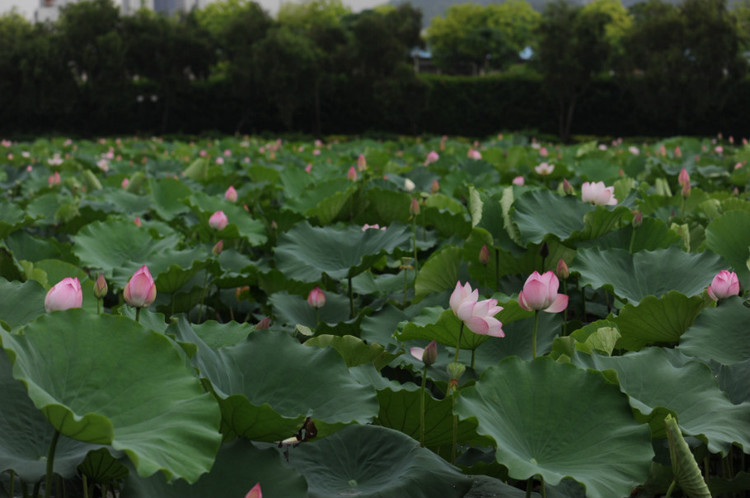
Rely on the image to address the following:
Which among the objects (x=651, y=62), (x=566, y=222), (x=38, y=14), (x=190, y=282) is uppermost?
(x=38, y=14)

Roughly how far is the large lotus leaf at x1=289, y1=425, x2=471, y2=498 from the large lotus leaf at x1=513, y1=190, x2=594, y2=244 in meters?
1.06

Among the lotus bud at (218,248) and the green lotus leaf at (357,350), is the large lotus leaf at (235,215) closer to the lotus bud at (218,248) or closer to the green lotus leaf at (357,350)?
the lotus bud at (218,248)

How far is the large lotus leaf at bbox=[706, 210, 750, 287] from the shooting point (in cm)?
208

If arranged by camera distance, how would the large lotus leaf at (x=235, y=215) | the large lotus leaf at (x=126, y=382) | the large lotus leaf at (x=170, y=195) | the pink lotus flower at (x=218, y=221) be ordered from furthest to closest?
the large lotus leaf at (x=170, y=195) → the large lotus leaf at (x=235, y=215) → the pink lotus flower at (x=218, y=221) → the large lotus leaf at (x=126, y=382)

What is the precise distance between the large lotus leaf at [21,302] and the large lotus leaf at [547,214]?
128cm

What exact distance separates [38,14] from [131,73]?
126m

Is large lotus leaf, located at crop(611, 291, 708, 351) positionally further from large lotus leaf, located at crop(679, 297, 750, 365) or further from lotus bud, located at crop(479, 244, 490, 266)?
lotus bud, located at crop(479, 244, 490, 266)

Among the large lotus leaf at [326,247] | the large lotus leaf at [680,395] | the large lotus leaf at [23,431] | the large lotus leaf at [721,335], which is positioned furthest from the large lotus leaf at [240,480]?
the large lotus leaf at [326,247]

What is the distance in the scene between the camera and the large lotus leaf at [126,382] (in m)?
0.89

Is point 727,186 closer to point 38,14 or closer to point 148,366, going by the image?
point 148,366

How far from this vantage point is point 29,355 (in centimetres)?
95

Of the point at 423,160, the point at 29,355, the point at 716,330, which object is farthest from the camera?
the point at 423,160

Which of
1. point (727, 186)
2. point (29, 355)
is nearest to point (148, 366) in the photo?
point (29, 355)

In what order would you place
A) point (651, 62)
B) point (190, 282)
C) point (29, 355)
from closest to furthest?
point (29, 355), point (190, 282), point (651, 62)
